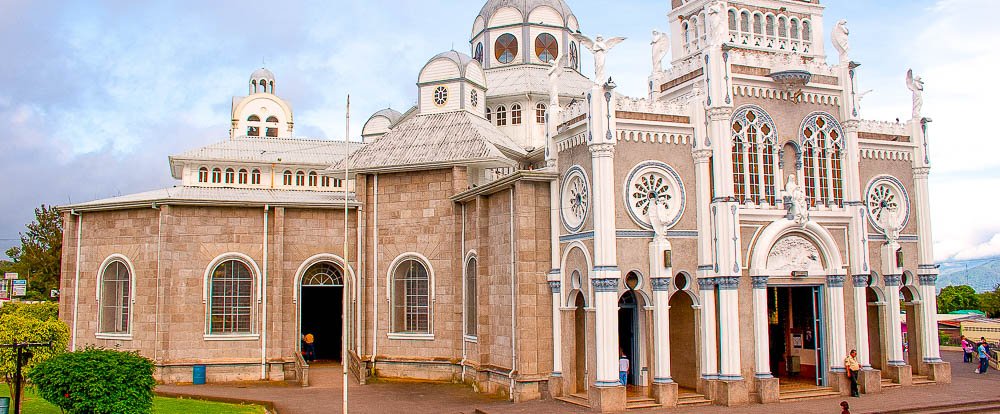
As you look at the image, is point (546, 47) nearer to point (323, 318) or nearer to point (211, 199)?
point (323, 318)

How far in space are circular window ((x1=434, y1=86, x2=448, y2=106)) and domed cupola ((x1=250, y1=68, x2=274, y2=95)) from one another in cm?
1518

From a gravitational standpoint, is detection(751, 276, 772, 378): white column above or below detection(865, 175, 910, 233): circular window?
below

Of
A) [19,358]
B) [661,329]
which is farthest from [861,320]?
[19,358]

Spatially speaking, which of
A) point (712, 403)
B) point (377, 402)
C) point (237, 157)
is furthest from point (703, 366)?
point (237, 157)


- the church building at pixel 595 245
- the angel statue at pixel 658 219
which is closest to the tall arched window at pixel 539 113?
the church building at pixel 595 245

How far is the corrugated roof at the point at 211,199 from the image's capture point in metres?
28.1

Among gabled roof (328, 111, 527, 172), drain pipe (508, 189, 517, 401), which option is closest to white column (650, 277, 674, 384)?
drain pipe (508, 189, 517, 401)

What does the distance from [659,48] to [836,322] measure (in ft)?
31.2

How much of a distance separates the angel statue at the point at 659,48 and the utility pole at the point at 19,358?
18.2 meters

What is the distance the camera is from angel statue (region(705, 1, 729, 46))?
2277 cm

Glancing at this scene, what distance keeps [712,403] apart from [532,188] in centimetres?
759

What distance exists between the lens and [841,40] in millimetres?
24547

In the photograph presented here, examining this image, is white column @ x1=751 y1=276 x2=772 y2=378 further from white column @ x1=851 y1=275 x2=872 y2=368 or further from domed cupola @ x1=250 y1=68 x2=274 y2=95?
domed cupola @ x1=250 y1=68 x2=274 y2=95

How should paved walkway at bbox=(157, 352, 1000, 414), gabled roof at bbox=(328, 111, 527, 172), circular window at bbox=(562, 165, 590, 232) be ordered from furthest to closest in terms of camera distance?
gabled roof at bbox=(328, 111, 527, 172), circular window at bbox=(562, 165, 590, 232), paved walkway at bbox=(157, 352, 1000, 414)
